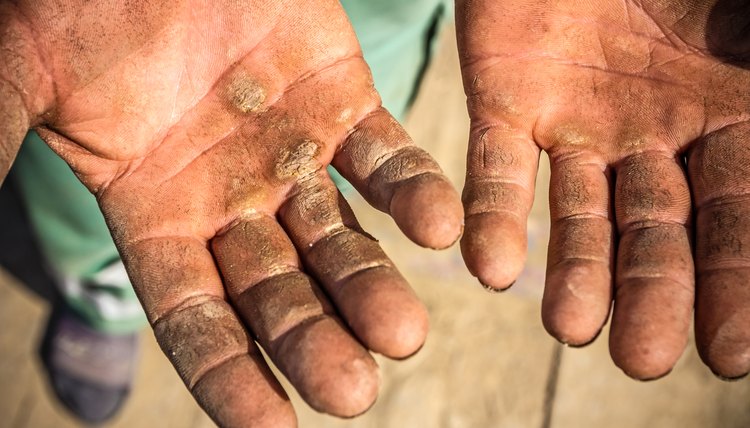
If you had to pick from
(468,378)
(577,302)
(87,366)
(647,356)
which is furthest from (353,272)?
(87,366)

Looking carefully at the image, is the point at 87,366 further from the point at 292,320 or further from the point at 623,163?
the point at 623,163

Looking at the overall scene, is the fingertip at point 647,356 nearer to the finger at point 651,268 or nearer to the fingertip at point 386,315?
the finger at point 651,268

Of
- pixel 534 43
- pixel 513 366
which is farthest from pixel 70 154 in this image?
pixel 513 366

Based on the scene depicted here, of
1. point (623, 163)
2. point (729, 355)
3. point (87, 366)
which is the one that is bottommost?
point (87, 366)

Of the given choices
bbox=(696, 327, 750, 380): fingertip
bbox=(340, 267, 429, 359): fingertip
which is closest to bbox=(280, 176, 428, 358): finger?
bbox=(340, 267, 429, 359): fingertip

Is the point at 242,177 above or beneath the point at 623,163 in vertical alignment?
above

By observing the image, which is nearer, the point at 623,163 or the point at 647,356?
the point at 647,356
